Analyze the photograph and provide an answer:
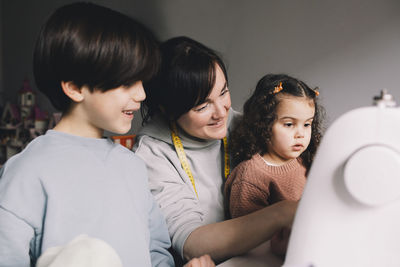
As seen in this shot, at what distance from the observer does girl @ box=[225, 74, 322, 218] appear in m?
1.11

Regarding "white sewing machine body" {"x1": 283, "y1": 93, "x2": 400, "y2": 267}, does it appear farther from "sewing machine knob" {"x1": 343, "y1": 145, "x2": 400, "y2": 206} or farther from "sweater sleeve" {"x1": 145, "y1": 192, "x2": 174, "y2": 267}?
"sweater sleeve" {"x1": 145, "y1": 192, "x2": 174, "y2": 267}

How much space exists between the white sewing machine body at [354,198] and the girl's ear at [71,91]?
53 cm

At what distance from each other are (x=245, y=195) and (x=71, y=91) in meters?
0.58

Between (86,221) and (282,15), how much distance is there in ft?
6.03

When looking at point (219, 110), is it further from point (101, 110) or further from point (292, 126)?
point (101, 110)

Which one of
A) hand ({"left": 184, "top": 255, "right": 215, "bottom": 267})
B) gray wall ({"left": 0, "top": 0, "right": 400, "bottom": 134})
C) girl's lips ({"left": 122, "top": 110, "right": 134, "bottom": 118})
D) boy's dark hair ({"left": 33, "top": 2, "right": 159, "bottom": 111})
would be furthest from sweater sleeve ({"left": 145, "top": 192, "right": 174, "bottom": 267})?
gray wall ({"left": 0, "top": 0, "right": 400, "bottom": 134})

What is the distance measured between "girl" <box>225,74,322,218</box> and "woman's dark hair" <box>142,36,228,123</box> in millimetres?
252

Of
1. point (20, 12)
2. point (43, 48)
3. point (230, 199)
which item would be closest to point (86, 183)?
point (43, 48)

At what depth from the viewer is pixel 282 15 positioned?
2.13m

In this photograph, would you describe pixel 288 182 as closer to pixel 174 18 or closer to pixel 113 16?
pixel 113 16

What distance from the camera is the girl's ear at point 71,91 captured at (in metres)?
0.77

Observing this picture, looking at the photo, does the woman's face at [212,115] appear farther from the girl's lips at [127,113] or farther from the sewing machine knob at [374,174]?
the sewing machine knob at [374,174]

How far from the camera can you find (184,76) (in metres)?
1.03

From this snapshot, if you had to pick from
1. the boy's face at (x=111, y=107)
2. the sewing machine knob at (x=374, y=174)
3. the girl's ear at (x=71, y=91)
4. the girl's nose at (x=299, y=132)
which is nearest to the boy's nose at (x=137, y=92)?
the boy's face at (x=111, y=107)
